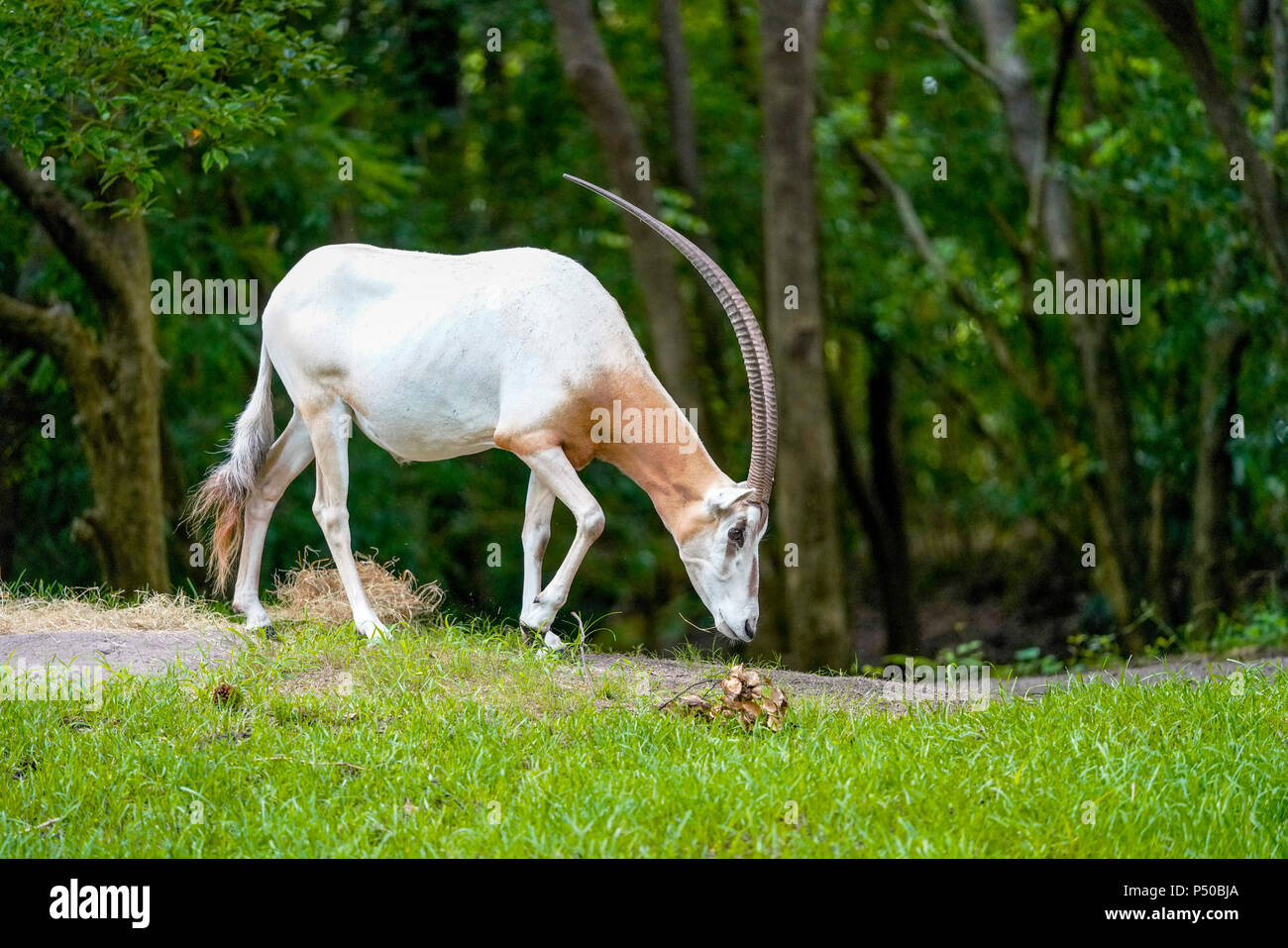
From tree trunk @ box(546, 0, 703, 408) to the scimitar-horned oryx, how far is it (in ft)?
11.9

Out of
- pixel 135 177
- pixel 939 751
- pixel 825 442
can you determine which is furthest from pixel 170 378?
pixel 939 751

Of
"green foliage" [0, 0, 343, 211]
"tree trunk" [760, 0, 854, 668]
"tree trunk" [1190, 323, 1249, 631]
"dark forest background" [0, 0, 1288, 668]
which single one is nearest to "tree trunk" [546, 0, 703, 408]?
"dark forest background" [0, 0, 1288, 668]

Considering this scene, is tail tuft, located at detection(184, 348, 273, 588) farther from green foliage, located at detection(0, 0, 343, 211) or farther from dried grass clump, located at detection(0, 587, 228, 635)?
green foliage, located at detection(0, 0, 343, 211)

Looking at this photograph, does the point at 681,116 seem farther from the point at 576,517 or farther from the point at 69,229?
the point at 576,517

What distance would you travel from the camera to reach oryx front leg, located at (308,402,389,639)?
732 cm

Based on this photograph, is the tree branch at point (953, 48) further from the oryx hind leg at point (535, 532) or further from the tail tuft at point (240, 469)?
the tail tuft at point (240, 469)

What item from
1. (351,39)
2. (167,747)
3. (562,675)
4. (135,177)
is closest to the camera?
(167,747)

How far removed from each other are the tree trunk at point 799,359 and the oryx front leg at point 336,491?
399 centimetres

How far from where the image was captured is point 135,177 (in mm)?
8031

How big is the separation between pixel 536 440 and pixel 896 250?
→ 10651 mm

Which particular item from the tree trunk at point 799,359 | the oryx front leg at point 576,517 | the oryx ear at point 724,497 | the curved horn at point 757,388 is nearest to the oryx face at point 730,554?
the oryx ear at point 724,497

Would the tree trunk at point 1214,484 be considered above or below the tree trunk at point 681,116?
below

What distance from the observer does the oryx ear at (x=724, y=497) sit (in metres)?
6.82

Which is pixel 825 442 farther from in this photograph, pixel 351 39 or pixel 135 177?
pixel 351 39
